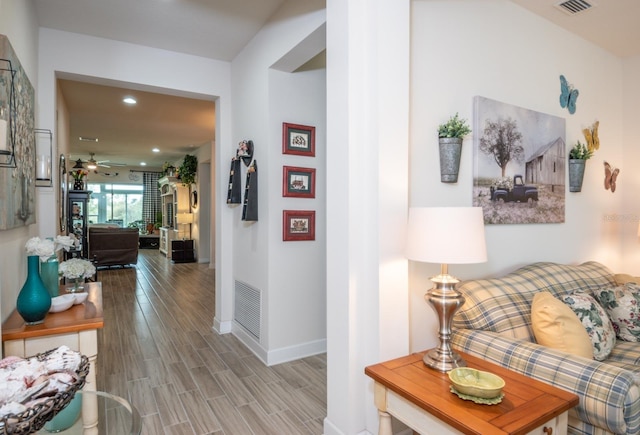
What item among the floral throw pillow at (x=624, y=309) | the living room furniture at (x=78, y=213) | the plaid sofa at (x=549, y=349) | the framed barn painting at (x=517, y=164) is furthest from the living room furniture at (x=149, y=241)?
the floral throw pillow at (x=624, y=309)

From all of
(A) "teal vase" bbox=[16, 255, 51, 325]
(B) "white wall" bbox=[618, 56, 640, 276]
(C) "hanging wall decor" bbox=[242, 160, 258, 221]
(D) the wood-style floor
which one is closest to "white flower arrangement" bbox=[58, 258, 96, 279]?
(A) "teal vase" bbox=[16, 255, 51, 325]

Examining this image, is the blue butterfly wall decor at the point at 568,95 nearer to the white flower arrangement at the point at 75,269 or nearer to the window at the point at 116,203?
the white flower arrangement at the point at 75,269

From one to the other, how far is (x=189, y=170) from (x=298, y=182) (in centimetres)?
652

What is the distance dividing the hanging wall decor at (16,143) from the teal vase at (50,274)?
279 mm

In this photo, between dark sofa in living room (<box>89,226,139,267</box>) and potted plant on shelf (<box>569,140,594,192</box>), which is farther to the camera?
dark sofa in living room (<box>89,226,139,267</box>)

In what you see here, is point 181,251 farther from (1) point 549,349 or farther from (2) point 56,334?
(1) point 549,349

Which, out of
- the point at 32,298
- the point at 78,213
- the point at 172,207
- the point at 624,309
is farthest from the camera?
the point at 172,207

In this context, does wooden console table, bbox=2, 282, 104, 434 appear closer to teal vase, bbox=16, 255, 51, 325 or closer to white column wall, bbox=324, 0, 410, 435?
teal vase, bbox=16, 255, 51, 325

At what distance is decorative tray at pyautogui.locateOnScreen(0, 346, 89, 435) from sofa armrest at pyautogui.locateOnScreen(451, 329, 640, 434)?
176cm

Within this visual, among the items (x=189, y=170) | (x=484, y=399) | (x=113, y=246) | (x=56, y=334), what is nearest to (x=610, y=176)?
(x=484, y=399)

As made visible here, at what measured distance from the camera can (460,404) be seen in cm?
135

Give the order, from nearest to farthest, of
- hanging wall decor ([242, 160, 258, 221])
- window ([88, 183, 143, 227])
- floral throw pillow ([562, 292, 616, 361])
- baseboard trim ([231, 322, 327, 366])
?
floral throw pillow ([562, 292, 616, 361]), baseboard trim ([231, 322, 327, 366]), hanging wall decor ([242, 160, 258, 221]), window ([88, 183, 143, 227])

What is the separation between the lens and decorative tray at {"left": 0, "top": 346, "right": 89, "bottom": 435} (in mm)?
832

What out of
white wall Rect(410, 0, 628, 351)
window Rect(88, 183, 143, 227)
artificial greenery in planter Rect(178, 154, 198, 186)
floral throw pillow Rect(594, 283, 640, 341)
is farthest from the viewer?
window Rect(88, 183, 143, 227)
